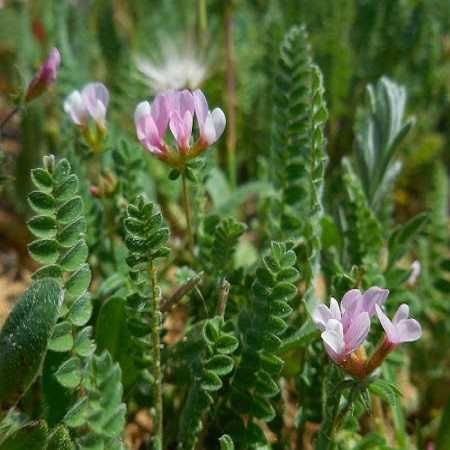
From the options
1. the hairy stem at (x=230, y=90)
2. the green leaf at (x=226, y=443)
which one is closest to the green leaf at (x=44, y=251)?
the green leaf at (x=226, y=443)

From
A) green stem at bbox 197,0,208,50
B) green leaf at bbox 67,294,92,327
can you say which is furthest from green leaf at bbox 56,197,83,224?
green stem at bbox 197,0,208,50

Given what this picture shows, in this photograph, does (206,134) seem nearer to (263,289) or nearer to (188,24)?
(263,289)

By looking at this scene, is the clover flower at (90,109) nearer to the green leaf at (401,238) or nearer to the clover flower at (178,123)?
the clover flower at (178,123)

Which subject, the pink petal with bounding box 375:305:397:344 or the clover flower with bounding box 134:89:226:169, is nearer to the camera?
the pink petal with bounding box 375:305:397:344

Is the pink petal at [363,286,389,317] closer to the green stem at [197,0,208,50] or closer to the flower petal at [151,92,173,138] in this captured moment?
the flower petal at [151,92,173,138]

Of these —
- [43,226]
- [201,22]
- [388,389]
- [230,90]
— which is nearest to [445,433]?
[388,389]

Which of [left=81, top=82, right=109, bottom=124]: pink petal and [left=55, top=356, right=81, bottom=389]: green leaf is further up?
[left=81, top=82, right=109, bottom=124]: pink petal

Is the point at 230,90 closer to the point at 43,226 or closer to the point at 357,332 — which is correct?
the point at 43,226
